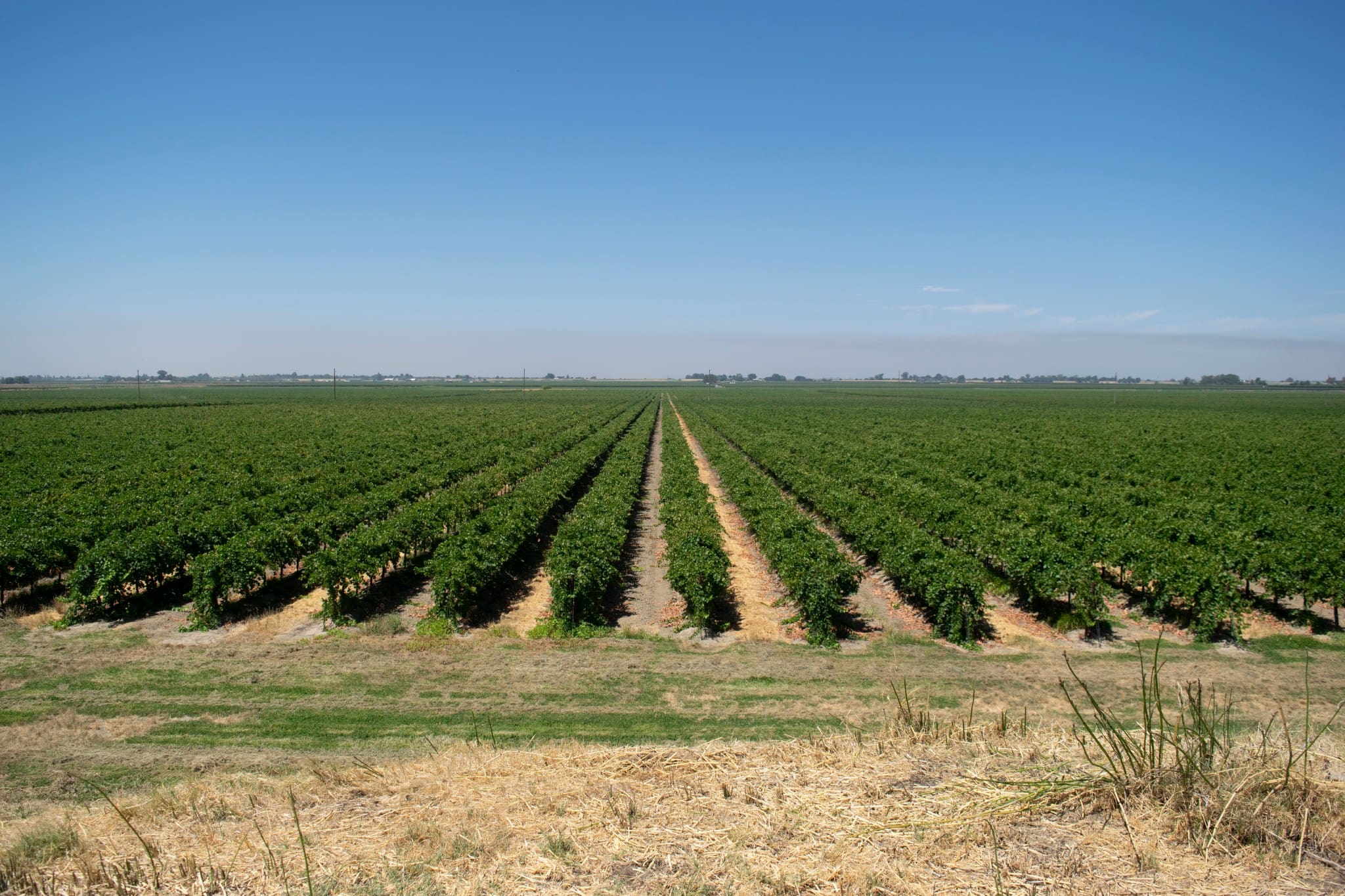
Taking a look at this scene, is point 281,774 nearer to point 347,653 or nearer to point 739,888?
point 347,653

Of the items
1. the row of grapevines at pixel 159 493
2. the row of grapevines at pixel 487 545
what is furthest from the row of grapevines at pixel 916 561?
the row of grapevines at pixel 159 493

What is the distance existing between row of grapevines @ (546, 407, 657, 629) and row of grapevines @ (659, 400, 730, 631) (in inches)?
60.1

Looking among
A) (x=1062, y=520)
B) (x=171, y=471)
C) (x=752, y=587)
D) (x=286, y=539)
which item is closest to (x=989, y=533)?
(x=1062, y=520)

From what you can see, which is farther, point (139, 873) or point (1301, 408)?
point (1301, 408)

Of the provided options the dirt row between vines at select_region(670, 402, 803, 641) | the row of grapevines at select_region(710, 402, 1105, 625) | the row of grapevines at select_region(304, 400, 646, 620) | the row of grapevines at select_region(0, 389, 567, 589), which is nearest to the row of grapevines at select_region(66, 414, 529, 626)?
the row of grapevines at select_region(0, 389, 567, 589)

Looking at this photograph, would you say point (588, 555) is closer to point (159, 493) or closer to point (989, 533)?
point (989, 533)

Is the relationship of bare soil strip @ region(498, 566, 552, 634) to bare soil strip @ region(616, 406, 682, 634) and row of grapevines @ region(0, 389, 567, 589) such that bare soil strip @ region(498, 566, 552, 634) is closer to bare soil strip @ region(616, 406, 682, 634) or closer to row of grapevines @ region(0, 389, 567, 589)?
bare soil strip @ region(616, 406, 682, 634)

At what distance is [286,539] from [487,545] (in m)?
5.78

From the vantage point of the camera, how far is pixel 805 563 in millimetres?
16016

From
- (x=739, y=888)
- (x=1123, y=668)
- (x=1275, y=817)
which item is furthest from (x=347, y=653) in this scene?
(x=1123, y=668)

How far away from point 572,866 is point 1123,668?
13.2 metres

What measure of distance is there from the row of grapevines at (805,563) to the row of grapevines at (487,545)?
738cm

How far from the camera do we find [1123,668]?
13.6 metres

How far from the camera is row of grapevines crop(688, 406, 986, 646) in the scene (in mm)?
15008
